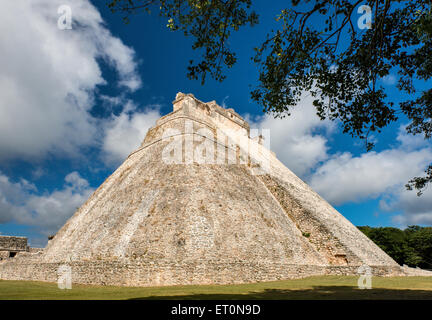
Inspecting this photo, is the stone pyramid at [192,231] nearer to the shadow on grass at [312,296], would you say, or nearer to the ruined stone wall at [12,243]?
the shadow on grass at [312,296]

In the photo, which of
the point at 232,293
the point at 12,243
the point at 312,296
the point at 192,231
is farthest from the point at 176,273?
the point at 12,243

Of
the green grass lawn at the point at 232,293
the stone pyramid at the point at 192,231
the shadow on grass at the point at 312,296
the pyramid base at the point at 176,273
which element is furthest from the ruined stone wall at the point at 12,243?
the shadow on grass at the point at 312,296

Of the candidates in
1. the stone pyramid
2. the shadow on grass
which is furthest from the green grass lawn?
the stone pyramid

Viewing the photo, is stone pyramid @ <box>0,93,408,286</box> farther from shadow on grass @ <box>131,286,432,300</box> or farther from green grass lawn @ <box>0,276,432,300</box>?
shadow on grass @ <box>131,286,432,300</box>

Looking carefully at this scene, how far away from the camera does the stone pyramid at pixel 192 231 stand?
12.5 m

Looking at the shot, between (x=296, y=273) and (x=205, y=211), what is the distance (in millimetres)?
5890

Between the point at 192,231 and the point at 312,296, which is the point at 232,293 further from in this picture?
the point at 192,231

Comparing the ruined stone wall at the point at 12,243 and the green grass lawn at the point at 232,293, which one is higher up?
the green grass lawn at the point at 232,293

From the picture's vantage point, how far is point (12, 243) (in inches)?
1209

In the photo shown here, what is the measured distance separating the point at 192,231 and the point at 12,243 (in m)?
28.3

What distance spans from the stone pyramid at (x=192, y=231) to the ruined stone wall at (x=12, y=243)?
11.4 m

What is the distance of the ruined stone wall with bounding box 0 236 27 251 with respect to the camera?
3020 centimetres
